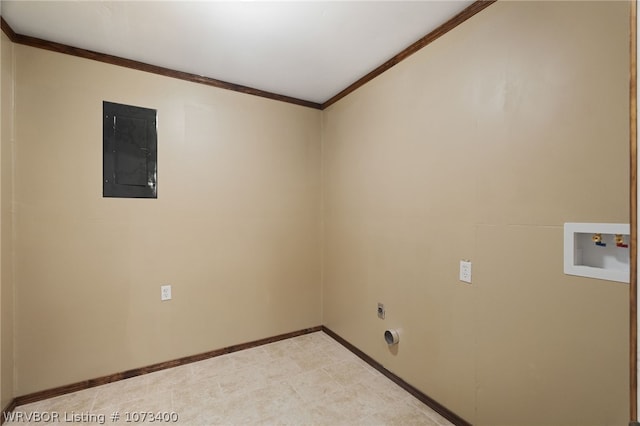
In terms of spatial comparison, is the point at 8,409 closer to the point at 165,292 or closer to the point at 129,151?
the point at 165,292

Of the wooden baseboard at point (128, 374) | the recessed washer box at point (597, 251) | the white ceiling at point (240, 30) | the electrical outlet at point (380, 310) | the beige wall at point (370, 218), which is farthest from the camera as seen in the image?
the electrical outlet at point (380, 310)

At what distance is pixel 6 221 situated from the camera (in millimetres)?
1847

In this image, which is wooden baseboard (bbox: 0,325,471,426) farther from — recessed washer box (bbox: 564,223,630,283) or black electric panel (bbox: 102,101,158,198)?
black electric panel (bbox: 102,101,158,198)

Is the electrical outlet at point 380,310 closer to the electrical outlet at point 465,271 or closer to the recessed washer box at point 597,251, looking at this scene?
the electrical outlet at point 465,271

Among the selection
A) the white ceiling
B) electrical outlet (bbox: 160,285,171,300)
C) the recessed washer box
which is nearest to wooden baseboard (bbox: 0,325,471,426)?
electrical outlet (bbox: 160,285,171,300)

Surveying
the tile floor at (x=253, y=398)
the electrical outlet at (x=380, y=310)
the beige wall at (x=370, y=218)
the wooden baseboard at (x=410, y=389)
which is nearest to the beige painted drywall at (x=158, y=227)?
the beige wall at (x=370, y=218)

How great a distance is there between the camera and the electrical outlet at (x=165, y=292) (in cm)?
240

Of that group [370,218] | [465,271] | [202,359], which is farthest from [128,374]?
[465,271]

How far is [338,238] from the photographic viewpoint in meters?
2.94

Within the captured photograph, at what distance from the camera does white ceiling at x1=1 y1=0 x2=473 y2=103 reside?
5.56ft

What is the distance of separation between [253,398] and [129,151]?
6.62ft

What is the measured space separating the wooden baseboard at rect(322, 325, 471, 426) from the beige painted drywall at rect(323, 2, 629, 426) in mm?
49

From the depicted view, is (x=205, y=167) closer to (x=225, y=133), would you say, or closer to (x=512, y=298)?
(x=225, y=133)

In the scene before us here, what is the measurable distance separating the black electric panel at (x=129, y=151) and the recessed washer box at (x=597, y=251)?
2.64 metres
